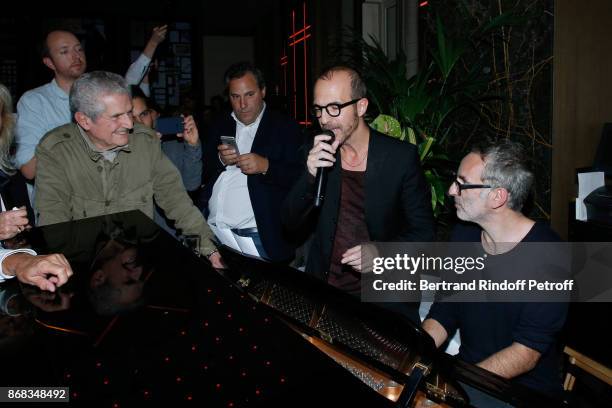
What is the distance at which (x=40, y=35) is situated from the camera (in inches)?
299

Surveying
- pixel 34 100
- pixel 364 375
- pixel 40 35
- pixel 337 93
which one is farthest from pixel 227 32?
pixel 364 375

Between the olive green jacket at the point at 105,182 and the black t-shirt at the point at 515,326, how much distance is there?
41.5 inches

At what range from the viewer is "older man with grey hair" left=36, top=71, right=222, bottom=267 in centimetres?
217

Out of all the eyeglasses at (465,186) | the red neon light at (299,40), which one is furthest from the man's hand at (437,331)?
the red neon light at (299,40)

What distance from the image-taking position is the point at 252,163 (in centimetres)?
280

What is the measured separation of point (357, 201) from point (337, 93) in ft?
1.53

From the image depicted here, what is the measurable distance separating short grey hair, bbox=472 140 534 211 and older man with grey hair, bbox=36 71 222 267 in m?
1.08

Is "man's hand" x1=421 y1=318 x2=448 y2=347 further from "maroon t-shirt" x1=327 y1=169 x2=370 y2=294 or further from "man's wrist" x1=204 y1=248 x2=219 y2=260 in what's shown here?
"man's wrist" x1=204 y1=248 x2=219 y2=260

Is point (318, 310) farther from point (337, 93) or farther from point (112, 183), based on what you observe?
point (112, 183)

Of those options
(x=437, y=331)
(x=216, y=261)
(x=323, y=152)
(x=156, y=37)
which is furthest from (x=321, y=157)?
(x=156, y=37)

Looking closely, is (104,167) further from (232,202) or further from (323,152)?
(323,152)

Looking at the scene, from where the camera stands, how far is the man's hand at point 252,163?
280 cm

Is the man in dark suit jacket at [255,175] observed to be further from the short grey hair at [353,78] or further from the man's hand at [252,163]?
the short grey hair at [353,78]

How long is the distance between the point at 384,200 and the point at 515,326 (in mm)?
717
